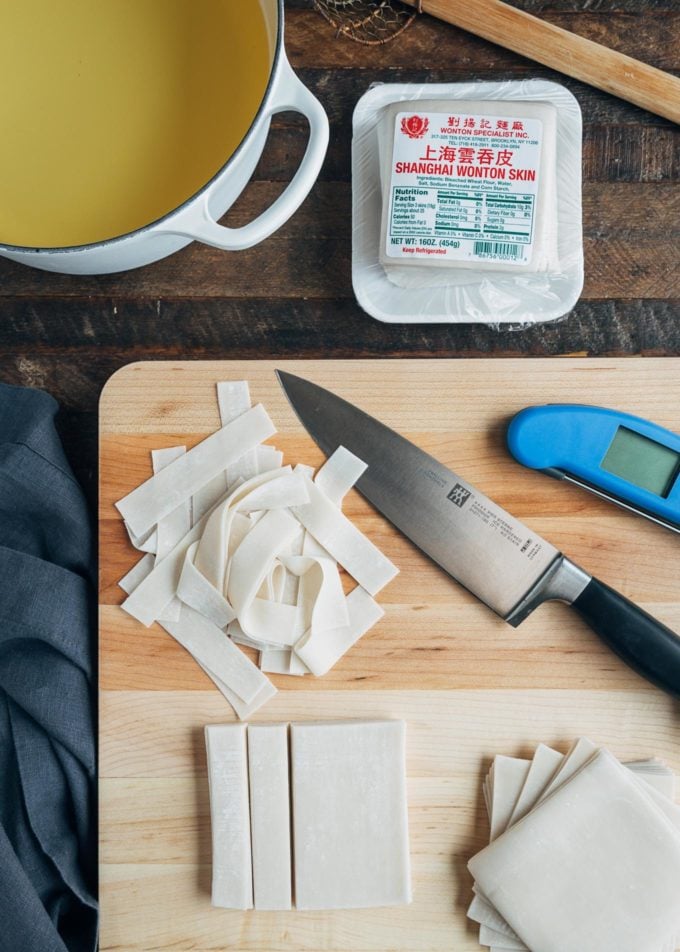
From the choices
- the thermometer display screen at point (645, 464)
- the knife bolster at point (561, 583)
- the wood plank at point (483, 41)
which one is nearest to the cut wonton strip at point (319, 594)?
the knife bolster at point (561, 583)

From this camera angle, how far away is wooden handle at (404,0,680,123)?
108 cm

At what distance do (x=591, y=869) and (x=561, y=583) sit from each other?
313mm

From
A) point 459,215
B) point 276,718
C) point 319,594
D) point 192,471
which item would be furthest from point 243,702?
point 459,215

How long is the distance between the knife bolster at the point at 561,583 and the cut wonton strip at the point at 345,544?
→ 0.53 ft

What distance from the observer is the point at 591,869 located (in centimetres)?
98

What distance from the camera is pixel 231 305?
3.70 feet

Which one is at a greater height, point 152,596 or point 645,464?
point 645,464

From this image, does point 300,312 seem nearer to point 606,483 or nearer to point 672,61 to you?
point 606,483

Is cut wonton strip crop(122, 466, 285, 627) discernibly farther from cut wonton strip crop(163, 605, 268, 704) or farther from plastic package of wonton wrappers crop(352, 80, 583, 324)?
plastic package of wonton wrappers crop(352, 80, 583, 324)

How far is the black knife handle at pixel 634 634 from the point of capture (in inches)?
38.7

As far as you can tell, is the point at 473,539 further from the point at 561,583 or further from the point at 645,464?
the point at 645,464

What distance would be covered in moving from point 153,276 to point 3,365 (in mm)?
223

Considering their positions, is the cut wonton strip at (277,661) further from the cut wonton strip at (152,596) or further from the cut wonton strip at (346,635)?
the cut wonton strip at (152,596)

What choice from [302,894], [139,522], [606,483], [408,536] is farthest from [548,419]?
[302,894]
